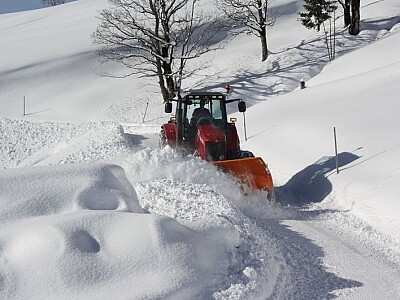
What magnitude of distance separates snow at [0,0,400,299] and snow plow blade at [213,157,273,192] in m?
0.24

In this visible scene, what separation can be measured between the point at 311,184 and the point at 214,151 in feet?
6.58

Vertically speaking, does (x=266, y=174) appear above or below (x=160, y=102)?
above

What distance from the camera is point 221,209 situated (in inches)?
281

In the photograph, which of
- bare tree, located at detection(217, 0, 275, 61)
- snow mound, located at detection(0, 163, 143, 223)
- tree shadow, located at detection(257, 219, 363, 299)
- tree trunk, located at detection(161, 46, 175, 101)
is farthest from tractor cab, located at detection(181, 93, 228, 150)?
bare tree, located at detection(217, 0, 275, 61)

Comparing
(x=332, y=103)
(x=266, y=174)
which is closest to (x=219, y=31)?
(x=332, y=103)

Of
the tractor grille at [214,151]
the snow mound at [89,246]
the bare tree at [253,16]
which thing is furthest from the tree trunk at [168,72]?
the snow mound at [89,246]

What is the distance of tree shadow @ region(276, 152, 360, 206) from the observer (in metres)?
10.5

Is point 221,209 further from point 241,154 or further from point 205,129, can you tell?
point 205,129

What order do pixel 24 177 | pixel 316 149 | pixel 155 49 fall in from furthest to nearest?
pixel 155 49 → pixel 316 149 → pixel 24 177

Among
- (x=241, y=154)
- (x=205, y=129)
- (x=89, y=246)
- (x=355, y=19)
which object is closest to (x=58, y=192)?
(x=89, y=246)

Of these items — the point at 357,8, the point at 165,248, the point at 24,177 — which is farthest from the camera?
the point at 357,8

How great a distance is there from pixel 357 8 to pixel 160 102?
1090 centimetres

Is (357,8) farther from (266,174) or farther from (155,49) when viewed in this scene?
(266,174)

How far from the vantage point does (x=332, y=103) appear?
15586 mm
